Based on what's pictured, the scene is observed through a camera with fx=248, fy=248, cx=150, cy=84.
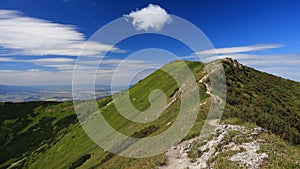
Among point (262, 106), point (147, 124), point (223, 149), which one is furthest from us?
point (147, 124)

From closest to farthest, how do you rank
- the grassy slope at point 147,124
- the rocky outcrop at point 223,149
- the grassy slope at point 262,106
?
the rocky outcrop at point 223,149
the grassy slope at point 262,106
the grassy slope at point 147,124

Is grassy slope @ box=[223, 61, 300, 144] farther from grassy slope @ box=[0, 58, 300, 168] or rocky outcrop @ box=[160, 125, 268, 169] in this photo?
rocky outcrop @ box=[160, 125, 268, 169]

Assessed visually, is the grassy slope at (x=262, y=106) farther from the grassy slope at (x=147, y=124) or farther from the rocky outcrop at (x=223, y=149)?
the rocky outcrop at (x=223, y=149)

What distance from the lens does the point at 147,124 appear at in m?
59.8

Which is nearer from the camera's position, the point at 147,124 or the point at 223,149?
the point at 223,149

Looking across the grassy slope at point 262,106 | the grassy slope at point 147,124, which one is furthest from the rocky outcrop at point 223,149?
the grassy slope at point 262,106

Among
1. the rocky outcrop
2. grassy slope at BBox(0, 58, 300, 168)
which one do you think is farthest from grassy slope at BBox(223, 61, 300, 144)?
the rocky outcrop

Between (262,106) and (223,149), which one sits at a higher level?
(262,106)

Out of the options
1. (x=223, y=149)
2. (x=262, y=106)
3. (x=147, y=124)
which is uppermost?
(x=262, y=106)

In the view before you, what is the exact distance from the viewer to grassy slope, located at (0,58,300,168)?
132ft

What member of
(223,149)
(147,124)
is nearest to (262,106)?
(147,124)

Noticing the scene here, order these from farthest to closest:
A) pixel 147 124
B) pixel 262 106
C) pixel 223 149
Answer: pixel 147 124
pixel 262 106
pixel 223 149

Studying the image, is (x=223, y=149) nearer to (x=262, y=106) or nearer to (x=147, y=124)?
(x=262, y=106)

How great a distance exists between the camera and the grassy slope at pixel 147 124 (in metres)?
40.2
